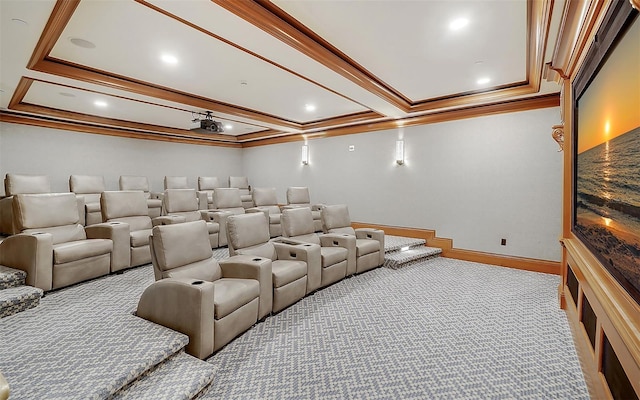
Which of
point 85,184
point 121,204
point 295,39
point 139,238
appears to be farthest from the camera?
point 85,184

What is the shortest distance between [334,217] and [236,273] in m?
2.20

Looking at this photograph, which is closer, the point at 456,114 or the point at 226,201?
the point at 456,114

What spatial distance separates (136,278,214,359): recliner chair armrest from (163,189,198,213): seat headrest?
339 centimetres

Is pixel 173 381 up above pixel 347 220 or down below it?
below

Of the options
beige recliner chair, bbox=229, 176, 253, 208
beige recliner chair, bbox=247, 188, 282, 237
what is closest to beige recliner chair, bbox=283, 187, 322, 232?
beige recliner chair, bbox=247, 188, 282, 237

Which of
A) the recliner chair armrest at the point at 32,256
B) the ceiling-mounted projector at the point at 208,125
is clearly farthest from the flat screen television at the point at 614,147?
the ceiling-mounted projector at the point at 208,125

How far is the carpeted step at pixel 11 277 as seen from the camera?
2730 millimetres

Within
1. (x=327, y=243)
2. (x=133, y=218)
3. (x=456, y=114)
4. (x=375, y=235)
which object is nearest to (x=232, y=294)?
(x=327, y=243)

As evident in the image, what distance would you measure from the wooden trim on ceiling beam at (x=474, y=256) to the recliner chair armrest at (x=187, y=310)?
4.21 metres

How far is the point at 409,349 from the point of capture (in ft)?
7.67

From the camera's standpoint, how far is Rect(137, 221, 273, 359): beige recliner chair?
2047 millimetres

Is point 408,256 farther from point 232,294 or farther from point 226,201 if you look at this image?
point 226,201

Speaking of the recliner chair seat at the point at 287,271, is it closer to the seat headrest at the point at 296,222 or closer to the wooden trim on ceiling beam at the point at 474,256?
the seat headrest at the point at 296,222

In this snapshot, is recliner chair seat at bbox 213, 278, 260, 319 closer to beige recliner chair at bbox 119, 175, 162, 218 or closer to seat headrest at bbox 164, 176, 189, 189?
beige recliner chair at bbox 119, 175, 162, 218
